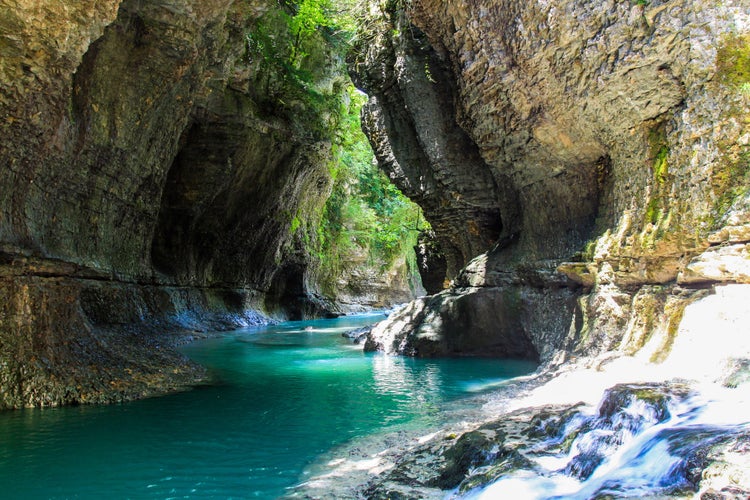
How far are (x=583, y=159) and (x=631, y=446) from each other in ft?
19.9

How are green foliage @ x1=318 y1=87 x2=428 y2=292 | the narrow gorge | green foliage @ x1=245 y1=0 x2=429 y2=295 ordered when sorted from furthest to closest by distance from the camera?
green foliage @ x1=318 y1=87 x2=428 y2=292 < green foliage @ x1=245 y1=0 x2=429 y2=295 < the narrow gorge

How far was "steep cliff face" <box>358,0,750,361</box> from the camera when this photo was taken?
18.8 feet

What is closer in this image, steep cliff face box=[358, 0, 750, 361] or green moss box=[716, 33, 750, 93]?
green moss box=[716, 33, 750, 93]

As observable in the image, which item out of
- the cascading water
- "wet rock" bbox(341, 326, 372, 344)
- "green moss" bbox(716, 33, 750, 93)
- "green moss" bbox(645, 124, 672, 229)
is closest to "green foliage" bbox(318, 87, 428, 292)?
"wet rock" bbox(341, 326, 372, 344)

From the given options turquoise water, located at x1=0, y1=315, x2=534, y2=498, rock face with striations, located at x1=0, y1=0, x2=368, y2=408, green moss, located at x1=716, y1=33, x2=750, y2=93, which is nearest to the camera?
turquoise water, located at x1=0, y1=315, x2=534, y2=498

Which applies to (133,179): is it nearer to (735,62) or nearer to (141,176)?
(141,176)

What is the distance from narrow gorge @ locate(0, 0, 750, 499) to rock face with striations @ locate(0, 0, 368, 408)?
0.04 metres

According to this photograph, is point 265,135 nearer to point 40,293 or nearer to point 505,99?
point 505,99

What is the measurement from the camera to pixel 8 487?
3926 millimetres

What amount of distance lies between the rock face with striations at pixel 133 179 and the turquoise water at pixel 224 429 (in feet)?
3.07

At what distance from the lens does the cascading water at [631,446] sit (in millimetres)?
Answer: 2871

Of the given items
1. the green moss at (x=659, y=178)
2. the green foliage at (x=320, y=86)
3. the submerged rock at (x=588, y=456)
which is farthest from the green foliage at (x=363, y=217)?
the submerged rock at (x=588, y=456)

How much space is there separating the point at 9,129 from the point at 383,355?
7.63 meters

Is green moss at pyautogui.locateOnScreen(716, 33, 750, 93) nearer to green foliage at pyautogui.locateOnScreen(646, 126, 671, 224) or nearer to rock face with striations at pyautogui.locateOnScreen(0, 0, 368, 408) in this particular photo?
green foliage at pyautogui.locateOnScreen(646, 126, 671, 224)
